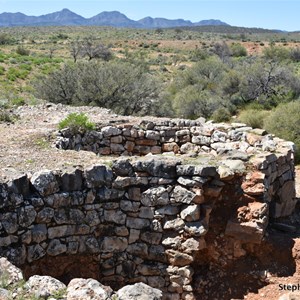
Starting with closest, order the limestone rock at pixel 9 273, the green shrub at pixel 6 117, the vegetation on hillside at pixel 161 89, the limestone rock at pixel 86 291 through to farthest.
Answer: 1. the limestone rock at pixel 86 291
2. the limestone rock at pixel 9 273
3. the green shrub at pixel 6 117
4. the vegetation on hillside at pixel 161 89

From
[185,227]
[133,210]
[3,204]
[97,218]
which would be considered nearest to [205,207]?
[185,227]

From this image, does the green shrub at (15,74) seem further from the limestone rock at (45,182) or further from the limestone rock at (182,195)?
the limestone rock at (182,195)

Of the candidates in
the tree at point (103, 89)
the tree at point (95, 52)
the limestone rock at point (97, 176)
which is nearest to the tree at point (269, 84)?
the tree at point (103, 89)

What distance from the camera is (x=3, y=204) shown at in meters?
5.87

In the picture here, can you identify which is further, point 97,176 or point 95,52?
point 95,52

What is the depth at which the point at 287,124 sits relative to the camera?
45.8ft

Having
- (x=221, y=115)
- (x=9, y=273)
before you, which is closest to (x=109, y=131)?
(x=9, y=273)

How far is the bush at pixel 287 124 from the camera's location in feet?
44.6

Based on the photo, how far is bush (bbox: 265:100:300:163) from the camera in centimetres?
1359

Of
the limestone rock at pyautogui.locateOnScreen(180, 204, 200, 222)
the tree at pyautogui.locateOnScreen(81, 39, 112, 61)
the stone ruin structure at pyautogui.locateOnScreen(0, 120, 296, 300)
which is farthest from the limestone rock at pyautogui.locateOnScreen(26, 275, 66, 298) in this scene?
the tree at pyautogui.locateOnScreen(81, 39, 112, 61)

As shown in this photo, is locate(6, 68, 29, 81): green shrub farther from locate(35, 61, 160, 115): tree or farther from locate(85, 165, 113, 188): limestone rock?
locate(85, 165, 113, 188): limestone rock

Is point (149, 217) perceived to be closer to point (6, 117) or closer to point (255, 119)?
point (6, 117)

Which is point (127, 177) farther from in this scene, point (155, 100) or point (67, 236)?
point (155, 100)

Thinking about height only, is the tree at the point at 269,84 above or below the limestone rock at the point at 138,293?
above
